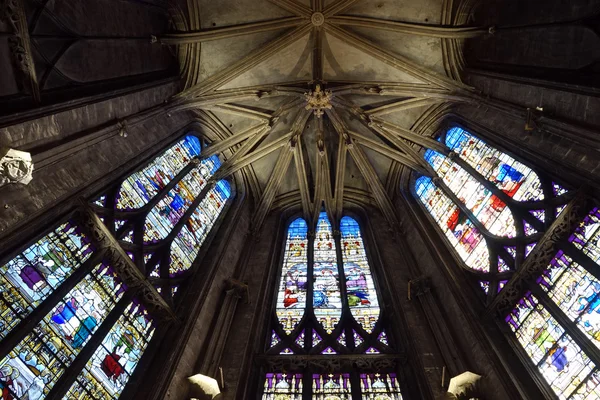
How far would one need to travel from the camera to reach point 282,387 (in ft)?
28.1

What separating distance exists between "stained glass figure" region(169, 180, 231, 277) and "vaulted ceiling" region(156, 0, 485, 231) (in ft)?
2.71

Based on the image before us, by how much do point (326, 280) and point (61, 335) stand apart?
657cm

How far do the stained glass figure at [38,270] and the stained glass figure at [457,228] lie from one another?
23.7ft

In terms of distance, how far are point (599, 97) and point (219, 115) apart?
9.48 metres

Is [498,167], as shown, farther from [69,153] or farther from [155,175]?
[69,153]

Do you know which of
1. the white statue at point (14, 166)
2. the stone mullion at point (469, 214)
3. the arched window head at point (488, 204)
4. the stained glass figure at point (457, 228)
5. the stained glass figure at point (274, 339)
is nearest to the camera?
the white statue at point (14, 166)

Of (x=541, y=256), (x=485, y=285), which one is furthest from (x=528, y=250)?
(x=485, y=285)

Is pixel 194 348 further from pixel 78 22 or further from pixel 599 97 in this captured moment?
pixel 599 97

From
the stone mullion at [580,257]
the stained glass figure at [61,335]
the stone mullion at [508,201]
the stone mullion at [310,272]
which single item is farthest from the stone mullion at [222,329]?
the stone mullion at [580,257]

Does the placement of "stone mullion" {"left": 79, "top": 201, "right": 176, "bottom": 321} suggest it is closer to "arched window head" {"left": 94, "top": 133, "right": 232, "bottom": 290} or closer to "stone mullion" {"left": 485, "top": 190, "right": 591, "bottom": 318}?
"arched window head" {"left": 94, "top": 133, "right": 232, "bottom": 290}

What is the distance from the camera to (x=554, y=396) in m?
6.72

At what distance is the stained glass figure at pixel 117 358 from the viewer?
6.55 m

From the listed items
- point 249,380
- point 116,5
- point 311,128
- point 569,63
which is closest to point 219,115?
point 311,128

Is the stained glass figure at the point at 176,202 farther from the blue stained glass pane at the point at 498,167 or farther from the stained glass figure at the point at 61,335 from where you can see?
the blue stained glass pane at the point at 498,167
